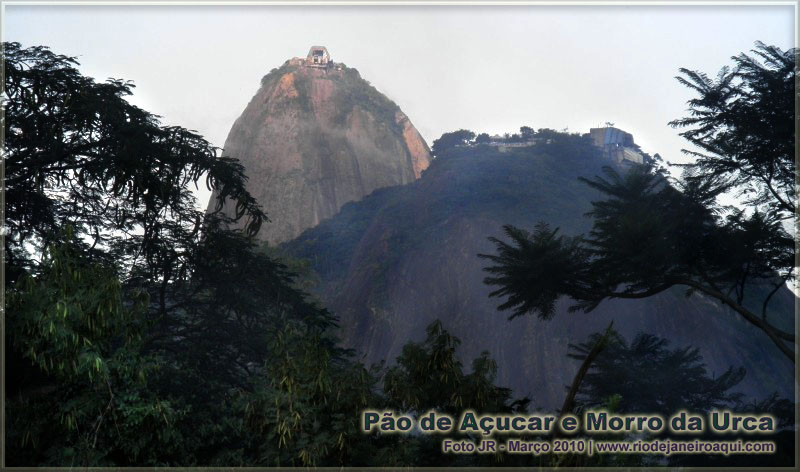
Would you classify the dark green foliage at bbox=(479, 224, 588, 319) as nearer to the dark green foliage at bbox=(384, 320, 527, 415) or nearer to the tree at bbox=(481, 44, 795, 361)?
the tree at bbox=(481, 44, 795, 361)

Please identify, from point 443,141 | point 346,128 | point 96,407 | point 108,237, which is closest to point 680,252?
point 96,407

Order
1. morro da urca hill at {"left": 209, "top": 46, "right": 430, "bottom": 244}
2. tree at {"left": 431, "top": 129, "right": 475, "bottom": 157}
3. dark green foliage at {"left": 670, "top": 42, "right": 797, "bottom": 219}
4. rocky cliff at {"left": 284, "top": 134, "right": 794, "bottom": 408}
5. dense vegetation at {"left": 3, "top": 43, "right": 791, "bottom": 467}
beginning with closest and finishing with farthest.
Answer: dense vegetation at {"left": 3, "top": 43, "right": 791, "bottom": 467} → dark green foliage at {"left": 670, "top": 42, "right": 797, "bottom": 219} → rocky cliff at {"left": 284, "top": 134, "right": 794, "bottom": 408} → tree at {"left": 431, "top": 129, "right": 475, "bottom": 157} → morro da urca hill at {"left": 209, "top": 46, "right": 430, "bottom": 244}

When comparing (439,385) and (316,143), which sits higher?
(316,143)

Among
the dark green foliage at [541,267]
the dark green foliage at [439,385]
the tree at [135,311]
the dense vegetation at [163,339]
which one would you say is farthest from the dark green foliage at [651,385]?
the dark green foliage at [439,385]

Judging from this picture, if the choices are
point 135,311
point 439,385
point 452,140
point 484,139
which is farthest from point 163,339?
point 484,139

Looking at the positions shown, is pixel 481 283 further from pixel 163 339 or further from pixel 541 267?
Answer: pixel 163 339

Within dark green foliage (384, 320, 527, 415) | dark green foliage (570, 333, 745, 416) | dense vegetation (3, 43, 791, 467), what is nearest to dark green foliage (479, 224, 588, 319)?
dense vegetation (3, 43, 791, 467)
